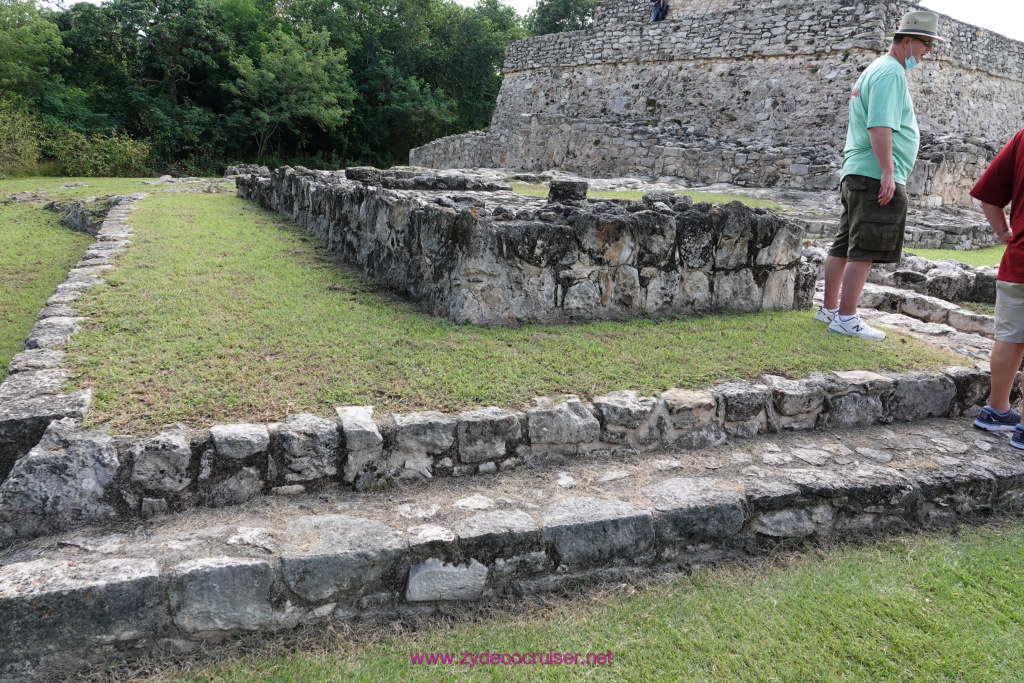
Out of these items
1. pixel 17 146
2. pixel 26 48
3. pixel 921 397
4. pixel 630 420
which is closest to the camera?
pixel 630 420

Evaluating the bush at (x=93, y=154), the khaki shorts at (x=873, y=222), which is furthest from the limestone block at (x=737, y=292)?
the bush at (x=93, y=154)

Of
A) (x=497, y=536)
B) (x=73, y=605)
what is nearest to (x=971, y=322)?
(x=497, y=536)

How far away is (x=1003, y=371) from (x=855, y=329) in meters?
0.92

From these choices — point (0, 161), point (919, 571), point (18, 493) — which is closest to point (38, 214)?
point (0, 161)

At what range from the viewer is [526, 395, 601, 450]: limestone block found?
2967mm

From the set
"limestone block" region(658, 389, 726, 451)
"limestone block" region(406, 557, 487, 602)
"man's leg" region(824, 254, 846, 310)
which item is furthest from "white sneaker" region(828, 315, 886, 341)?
"limestone block" region(406, 557, 487, 602)

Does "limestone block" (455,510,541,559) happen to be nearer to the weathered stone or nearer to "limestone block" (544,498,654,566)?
"limestone block" (544,498,654,566)

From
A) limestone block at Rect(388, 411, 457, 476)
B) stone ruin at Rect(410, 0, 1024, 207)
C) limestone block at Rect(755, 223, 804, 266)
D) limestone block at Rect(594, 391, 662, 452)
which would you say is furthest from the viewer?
stone ruin at Rect(410, 0, 1024, 207)

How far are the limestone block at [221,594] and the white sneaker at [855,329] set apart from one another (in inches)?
148

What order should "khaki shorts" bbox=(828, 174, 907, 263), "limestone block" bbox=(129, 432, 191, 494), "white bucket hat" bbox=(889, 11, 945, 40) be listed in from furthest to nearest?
"khaki shorts" bbox=(828, 174, 907, 263) → "white bucket hat" bbox=(889, 11, 945, 40) → "limestone block" bbox=(129, 432, 191, 494)

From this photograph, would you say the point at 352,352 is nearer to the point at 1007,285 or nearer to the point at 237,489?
the point at 237,489

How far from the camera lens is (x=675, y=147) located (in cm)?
1441

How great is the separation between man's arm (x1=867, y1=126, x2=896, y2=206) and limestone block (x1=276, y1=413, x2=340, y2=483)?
3.53 meters

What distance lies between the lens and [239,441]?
2.56m
